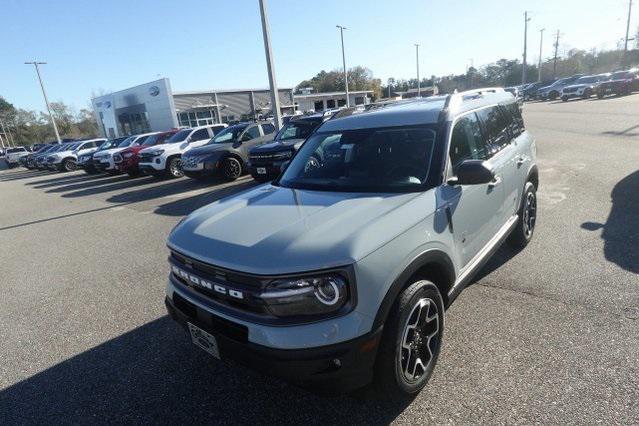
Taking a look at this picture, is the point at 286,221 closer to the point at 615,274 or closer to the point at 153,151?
the point at 615,274

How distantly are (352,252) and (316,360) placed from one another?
1.95ft

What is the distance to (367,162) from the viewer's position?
3.31 metres

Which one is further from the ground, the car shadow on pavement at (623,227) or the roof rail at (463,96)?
the roof rail at (463,96)

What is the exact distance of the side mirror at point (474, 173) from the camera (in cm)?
274

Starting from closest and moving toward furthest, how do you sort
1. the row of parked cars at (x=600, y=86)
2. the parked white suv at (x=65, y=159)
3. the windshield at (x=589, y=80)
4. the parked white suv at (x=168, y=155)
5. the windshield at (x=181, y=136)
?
the parked white suv at (x=168, y=155), the windshield at (x=181, y=136), the parked white suv at (x=65, y=159), the row of parked cars at (x=600, y=86), the windshield at (x=589, y=80)

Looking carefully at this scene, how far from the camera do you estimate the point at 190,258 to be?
2477 millimetres

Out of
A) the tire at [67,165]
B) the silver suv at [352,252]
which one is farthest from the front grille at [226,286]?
the tire at [67,165]

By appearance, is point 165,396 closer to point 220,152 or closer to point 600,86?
point 220,152

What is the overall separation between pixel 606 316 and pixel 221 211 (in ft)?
10.8

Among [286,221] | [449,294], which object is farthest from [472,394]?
[286,221]

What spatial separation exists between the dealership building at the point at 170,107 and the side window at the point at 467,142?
121 ft

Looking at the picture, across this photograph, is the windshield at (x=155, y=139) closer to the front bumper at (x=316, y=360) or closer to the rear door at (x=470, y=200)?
the rear door at (x=470, y=200)

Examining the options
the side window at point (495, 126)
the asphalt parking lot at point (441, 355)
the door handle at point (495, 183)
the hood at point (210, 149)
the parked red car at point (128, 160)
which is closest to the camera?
the asphalt parking lot at point (441, 355)

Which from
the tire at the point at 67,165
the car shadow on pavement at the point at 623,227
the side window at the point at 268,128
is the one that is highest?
the side window at the point at 268,128
